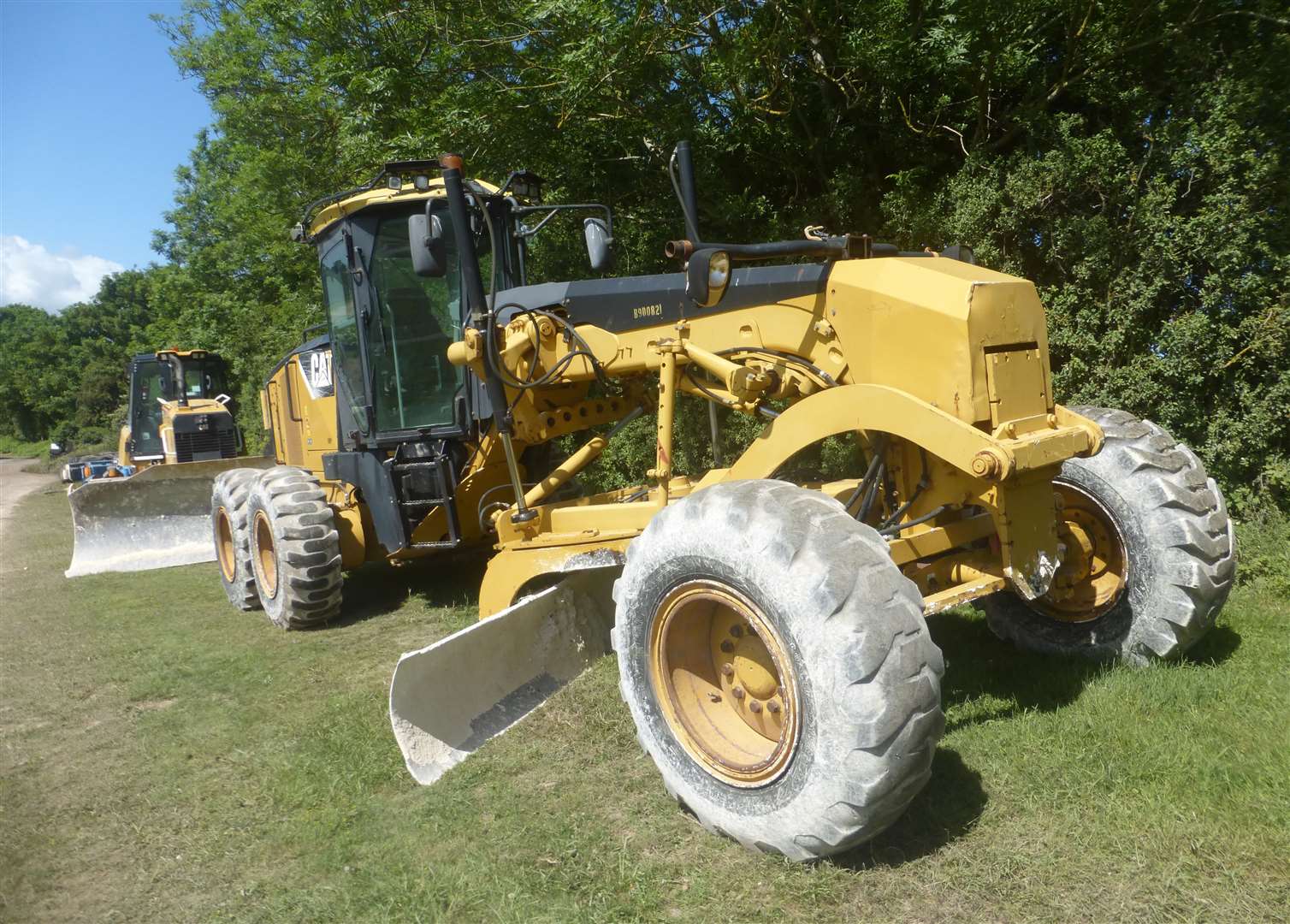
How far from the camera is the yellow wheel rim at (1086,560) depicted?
4.29 m

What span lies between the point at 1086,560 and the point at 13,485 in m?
31.0

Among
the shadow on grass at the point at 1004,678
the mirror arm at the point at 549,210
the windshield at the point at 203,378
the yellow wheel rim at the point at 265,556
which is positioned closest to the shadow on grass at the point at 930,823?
the shadow on grass at the point at 1004,678

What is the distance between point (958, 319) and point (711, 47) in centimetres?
594

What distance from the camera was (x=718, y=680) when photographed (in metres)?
3.56

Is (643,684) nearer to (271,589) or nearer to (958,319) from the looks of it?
(958,319)

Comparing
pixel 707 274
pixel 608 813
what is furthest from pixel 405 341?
pixel 608 813

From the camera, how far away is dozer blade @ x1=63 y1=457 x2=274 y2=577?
9.73m

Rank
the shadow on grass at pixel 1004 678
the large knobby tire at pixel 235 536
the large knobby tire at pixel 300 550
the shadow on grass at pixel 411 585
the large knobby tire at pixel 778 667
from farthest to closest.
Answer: the large knobby tire at pixel 235 536 → the shadow on grass at pixel 411 585 → the large knobby tire at pixel 300 550 → the shadow on grass at pixel 1004 678 → the large knobby tire at pixel 778 667

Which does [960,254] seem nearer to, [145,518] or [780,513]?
[780,513]

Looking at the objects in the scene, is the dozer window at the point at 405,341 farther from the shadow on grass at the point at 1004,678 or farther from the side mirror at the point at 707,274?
the shadow on grass at the point at 1004,678

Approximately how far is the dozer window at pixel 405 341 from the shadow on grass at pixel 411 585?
1.62m

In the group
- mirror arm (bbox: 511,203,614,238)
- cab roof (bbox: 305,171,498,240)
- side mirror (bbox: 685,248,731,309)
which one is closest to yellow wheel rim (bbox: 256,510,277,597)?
cab roof (bbox: 305,171,498,240)

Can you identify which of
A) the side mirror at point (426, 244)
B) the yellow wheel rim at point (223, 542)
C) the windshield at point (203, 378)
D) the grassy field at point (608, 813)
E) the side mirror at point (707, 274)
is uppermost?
the windshield at point (203, 378)

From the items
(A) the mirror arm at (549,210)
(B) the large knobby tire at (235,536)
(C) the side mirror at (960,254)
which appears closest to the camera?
(C) the side mirror at (960,254)
